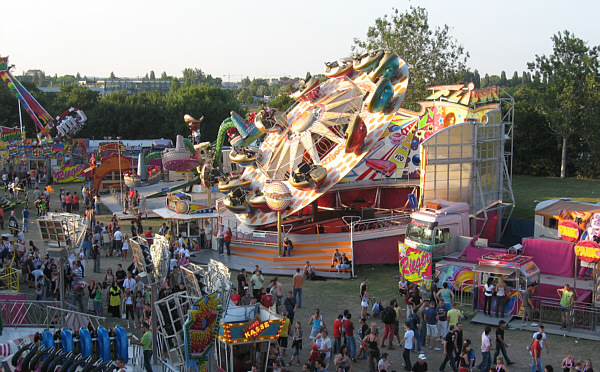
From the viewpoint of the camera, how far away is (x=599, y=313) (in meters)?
18.7

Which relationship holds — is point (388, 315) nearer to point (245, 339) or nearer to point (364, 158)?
point (245, 339)

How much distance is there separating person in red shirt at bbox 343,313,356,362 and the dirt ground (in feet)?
1.05

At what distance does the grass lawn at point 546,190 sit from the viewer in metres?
36.5

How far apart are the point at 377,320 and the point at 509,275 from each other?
4.18m

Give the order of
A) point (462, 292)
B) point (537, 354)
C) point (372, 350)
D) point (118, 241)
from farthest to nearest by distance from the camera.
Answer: point (118, 241)
point (462, 292)
point (372, 350)
point (537, 354)

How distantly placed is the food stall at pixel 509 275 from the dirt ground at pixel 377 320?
951mm

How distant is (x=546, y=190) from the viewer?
43312 mm

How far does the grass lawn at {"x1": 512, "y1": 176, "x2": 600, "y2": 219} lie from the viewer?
36531 millimetres

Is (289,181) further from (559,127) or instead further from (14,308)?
(559,127)

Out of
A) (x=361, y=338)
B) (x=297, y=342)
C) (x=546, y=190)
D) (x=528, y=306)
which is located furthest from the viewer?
(x=546, y=190)

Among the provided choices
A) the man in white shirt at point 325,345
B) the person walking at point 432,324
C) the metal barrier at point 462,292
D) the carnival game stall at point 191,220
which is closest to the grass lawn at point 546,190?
the metal barrier at point 462,292

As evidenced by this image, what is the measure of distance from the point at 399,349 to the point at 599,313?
5.97 m

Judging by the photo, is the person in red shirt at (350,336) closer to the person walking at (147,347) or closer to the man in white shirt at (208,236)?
the person walking at (147,347)

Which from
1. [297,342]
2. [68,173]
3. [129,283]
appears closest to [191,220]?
[129,283]
